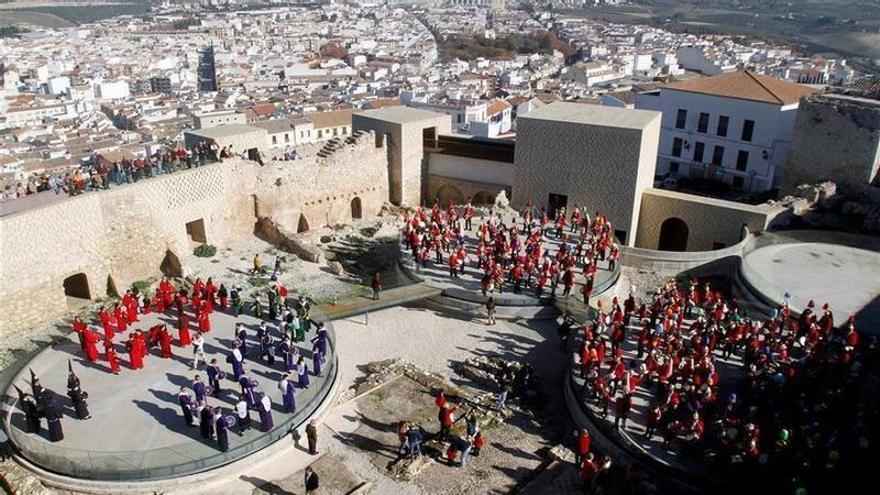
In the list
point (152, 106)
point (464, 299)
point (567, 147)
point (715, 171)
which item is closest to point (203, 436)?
point (464, 299)

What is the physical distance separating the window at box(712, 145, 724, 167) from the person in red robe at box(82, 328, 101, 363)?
3000cm

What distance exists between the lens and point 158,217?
22312 mm

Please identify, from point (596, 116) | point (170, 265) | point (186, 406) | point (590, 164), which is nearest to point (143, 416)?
point (186, 406)

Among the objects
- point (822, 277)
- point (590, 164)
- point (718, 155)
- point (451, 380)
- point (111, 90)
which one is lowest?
point (111, 90)

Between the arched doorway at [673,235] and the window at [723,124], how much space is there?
10.7m

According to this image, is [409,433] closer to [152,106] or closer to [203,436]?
[203,436]

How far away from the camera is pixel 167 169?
22.9 metres

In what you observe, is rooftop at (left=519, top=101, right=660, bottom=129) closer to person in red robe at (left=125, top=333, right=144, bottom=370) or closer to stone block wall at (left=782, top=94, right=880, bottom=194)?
stone block wall at (left=782, top=94, right=880, bottom=194)

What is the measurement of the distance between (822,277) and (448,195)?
16.0m

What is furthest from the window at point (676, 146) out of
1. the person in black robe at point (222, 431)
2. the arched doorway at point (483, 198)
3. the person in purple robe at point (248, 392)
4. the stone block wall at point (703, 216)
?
the person in black robe at point (222, 431)

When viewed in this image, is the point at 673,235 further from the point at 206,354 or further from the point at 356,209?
the point at 206,354

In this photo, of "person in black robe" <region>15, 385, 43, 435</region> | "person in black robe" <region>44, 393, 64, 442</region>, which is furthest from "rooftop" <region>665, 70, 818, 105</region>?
"person in black robe" <region>15, 385, 43, 435</region>

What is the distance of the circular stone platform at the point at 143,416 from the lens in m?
12.8

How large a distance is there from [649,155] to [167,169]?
17109mm
